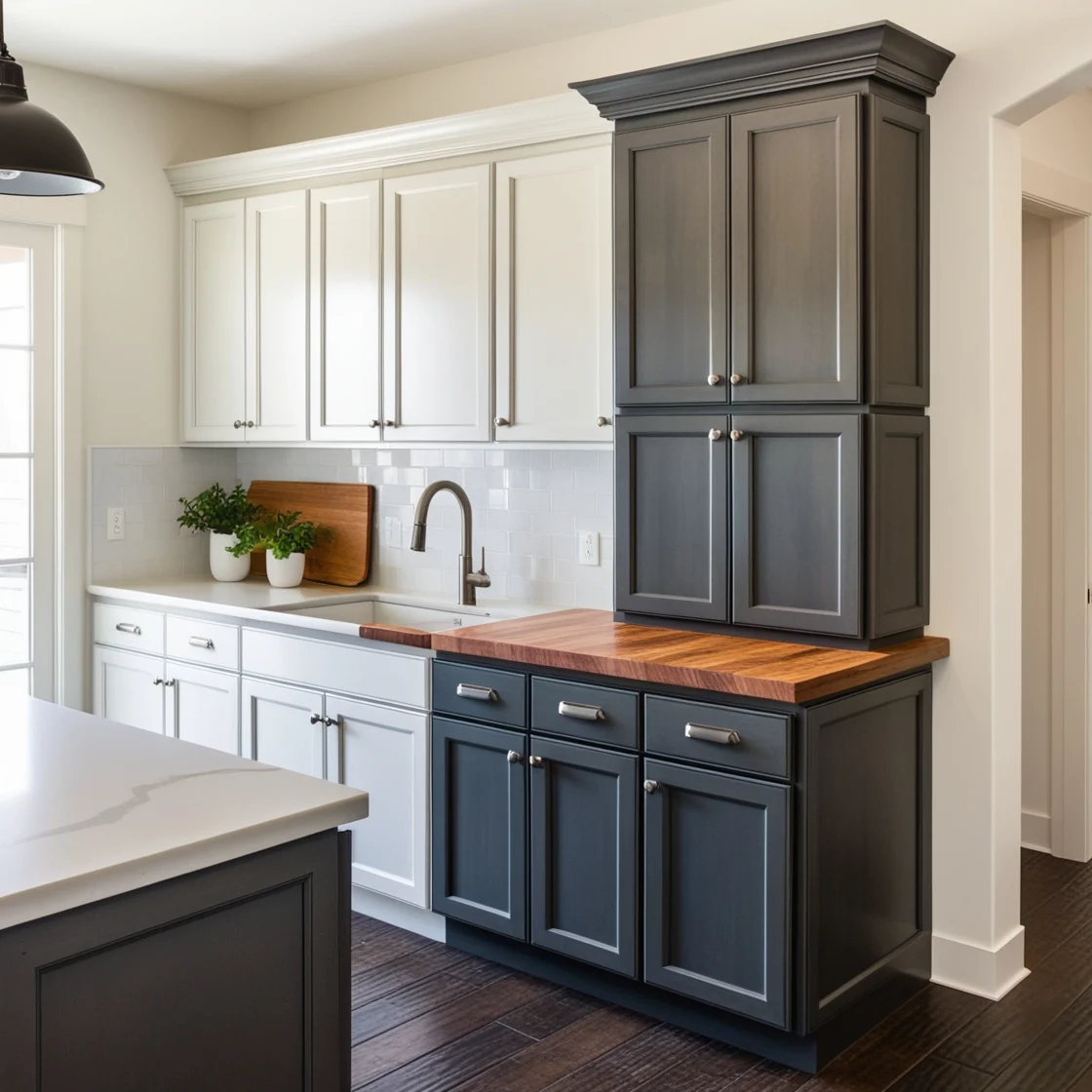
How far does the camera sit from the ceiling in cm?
367

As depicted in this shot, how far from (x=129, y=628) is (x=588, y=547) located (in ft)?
5.62

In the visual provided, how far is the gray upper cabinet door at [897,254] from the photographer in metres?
2.86

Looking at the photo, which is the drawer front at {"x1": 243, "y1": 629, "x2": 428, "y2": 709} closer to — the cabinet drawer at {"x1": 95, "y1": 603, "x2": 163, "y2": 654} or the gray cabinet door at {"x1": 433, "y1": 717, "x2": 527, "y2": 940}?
the gray cabinet door at {"x1": 433, "y1": 717, "x2": 527, "y2": 940}

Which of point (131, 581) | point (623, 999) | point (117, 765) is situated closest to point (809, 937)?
point (623, 999)

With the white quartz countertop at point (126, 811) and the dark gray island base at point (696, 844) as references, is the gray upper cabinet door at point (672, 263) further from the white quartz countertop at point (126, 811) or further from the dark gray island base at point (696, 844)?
the white quartz countertop at point (126, 811)

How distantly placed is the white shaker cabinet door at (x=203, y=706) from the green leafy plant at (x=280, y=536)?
1.82 feet

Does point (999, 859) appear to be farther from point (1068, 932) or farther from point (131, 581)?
point (131, 581)

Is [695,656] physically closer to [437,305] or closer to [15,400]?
[437,305]

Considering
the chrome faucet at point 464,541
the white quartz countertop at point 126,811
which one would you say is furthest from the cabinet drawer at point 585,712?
the white quartz countertop at point 126,811

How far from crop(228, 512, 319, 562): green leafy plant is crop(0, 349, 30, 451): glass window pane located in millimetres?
824

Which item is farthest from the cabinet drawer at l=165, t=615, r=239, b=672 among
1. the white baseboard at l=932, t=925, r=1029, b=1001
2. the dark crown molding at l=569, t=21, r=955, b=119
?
the white baseboard at l=932, t=925, r=1029, b=1001

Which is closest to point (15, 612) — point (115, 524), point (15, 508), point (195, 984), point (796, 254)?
point (15, 508)

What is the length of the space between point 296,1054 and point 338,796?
366 millimetres

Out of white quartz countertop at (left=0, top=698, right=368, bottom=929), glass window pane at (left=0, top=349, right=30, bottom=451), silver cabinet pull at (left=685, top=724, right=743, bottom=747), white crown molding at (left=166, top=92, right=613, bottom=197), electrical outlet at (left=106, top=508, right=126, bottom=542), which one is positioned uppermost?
white crown molding at (left=166, top=92, right=613, bottom=197)
